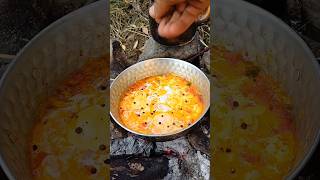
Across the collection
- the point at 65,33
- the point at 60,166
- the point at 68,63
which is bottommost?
the point at 60,166

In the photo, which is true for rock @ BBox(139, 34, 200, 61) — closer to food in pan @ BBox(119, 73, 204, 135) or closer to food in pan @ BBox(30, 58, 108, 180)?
food in pan @ BBox(119, 73, 204, 135)

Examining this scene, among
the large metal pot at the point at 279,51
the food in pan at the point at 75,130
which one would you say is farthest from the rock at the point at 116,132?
the large metal pot at the point at 279,51

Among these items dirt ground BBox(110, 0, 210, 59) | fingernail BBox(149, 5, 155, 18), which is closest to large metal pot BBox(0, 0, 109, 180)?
dirt ground BBox(110, 0, 210, 59)

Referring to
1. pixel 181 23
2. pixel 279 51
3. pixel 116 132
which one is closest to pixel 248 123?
pixel 279 51

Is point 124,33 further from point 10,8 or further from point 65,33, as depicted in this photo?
point 10,8

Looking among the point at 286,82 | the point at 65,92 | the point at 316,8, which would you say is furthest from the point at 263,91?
the point at 65,92

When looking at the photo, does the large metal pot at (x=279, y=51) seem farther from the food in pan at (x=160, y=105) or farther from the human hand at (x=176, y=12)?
the human hand at (x=176, y=12)
